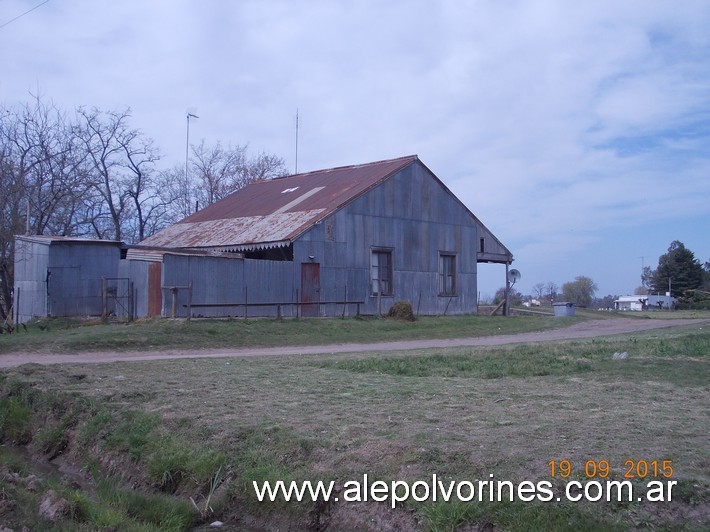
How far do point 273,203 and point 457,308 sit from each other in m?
10.6

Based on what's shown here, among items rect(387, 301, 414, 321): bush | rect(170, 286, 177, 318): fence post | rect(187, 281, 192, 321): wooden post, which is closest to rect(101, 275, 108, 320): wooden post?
rect(170, 286, 177, 318): fence post

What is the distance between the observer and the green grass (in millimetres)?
20781

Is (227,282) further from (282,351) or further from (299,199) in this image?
(299,199)

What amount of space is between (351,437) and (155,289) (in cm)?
2035

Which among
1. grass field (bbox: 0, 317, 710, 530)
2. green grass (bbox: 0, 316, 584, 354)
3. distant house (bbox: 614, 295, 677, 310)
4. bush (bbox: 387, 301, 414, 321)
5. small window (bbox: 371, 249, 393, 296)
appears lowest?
grass field (bbox: 0, 317, 710, 530)

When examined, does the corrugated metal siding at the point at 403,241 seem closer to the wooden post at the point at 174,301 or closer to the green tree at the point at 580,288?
the wooden post at the point at 174,301

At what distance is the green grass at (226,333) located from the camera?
20781mm

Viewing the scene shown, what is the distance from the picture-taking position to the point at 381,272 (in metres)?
34.6

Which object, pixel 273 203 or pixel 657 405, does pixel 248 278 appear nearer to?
pixel 273 203

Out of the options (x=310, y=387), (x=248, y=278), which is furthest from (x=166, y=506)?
(x=248, y=278)

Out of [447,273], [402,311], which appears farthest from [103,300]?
[447,273]

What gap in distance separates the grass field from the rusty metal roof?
18.2 meters

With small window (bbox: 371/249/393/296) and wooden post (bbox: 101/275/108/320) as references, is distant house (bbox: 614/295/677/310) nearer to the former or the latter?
small window (bbox: 371/249/393/296)

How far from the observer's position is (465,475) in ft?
22.6
